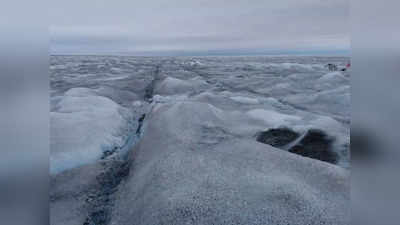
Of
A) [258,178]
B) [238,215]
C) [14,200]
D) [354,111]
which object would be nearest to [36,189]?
[14,200]

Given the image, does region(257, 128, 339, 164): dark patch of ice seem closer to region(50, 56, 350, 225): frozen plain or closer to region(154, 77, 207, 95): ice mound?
region(50, 56, 350, 225): frozen plain

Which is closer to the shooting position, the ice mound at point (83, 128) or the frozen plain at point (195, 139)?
the frozen plain at point (195, 139)

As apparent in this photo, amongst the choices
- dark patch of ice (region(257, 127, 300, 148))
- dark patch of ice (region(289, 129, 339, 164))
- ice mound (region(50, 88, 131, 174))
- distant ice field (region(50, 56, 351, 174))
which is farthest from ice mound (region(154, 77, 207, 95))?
dark patch of ice (region(289, 129, 339, 164))

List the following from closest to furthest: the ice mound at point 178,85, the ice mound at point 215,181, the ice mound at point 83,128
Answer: the ice mound at point 215,181
the ice mound at point 83,128
the ice mound at point 178,85

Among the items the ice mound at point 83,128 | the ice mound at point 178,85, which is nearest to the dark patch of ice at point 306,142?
the ice mound at point 178,85

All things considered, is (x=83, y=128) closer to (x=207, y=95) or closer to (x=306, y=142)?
(x=207, y=95)

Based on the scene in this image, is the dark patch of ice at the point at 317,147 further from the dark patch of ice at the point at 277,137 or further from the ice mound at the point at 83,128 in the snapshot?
the ice mound at the point at 83,128

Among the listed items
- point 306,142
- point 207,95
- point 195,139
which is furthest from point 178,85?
point 306,142

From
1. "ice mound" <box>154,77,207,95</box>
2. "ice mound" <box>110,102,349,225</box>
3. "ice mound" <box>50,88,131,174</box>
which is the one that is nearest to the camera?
"ice mound" <box>110,102,349,225</box>

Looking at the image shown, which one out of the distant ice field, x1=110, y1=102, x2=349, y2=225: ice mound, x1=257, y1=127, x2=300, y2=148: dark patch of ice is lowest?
x1=110, y1=102, x2=349, y2=225: ice mound
